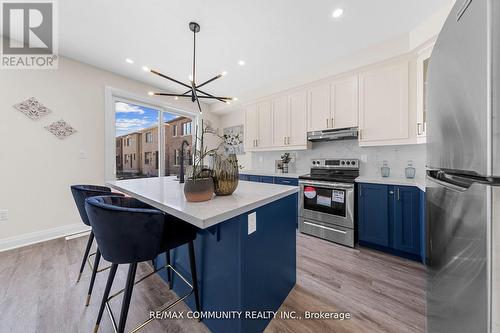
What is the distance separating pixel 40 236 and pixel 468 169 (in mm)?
4198

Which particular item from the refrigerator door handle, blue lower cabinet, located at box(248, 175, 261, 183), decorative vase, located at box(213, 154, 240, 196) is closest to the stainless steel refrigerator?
the refrigerator door handle

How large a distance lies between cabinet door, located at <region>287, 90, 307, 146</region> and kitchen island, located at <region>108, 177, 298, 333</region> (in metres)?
1.92

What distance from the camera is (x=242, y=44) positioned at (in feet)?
8.01

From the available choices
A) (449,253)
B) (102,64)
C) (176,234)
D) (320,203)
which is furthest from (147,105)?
(449,253)

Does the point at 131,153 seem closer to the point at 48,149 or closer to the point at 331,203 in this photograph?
the point at 48,149

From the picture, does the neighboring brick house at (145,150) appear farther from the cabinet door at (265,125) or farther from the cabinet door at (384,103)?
the cabinet door at (384,103)

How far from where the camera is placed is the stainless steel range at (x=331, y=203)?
238cm

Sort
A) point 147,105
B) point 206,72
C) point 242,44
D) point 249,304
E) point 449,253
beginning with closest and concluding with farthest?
1. point 449,253
2. point 249,304
3. point 242,44
4. point 206,72
5. point 147,105

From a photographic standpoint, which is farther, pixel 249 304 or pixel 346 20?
pixel 346 20

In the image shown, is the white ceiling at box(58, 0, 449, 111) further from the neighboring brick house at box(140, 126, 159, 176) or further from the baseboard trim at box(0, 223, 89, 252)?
the baseboard trim at box(0, 223, 89, 252)

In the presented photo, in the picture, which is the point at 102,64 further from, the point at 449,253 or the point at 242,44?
the point at 449,253

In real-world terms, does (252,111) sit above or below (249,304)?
above

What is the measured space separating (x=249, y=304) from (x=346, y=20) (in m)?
2.85

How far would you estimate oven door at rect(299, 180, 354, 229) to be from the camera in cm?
238
